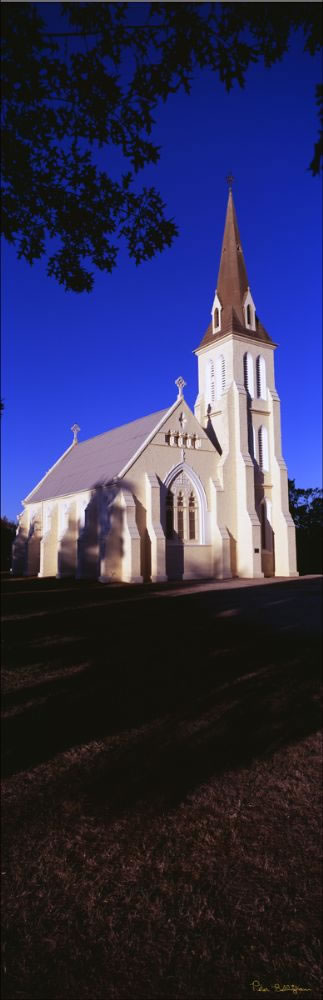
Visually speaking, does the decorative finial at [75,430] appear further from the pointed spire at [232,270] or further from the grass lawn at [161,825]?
the grass lawn at [161,825]

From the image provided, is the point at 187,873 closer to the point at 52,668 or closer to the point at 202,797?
the point at 202,797

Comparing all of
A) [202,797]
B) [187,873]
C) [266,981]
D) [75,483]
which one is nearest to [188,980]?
[266,981]

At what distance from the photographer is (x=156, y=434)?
32312 millimetres

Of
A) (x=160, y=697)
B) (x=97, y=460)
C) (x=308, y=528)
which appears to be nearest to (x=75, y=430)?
(x=97, y=460)

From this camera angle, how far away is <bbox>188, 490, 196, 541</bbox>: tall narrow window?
3306cm

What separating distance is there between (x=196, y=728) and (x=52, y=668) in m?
3.72

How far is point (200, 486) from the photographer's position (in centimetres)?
3353

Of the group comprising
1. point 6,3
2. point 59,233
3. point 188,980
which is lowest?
point 188,980

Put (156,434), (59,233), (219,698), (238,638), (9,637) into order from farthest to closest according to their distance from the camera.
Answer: (156,434) < (9,637) < (238,638) < (219,698) < (59,233)

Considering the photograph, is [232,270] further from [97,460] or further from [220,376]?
[97,460]

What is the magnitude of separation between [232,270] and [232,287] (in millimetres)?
1550

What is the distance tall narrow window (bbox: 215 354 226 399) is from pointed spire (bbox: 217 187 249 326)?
A: 10.7 ft
